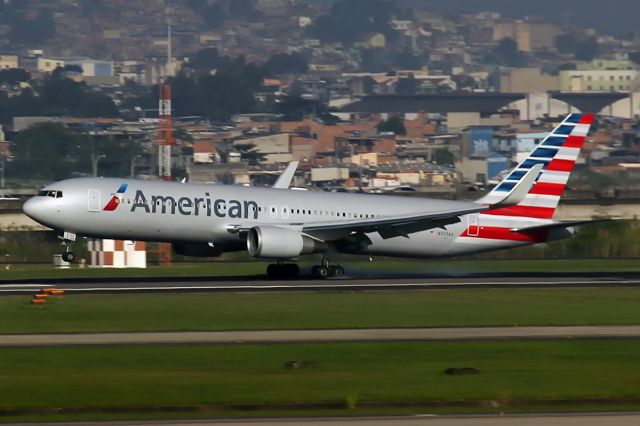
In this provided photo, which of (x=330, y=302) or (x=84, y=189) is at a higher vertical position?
(x=84, y=189)

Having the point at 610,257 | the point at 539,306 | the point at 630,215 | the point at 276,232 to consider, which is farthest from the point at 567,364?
the point at 630,215

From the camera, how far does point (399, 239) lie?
204 feet

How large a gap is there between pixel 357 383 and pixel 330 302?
627 inches

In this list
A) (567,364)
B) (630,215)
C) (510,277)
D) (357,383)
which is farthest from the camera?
(630,215)

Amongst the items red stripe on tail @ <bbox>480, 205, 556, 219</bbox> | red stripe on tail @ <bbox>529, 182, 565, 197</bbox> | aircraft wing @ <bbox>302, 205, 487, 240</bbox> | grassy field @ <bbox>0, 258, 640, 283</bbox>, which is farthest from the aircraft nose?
red stripe on tail @ <bbox>529, 182, 565, 197</bbox>

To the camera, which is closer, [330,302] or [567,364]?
[567,364]

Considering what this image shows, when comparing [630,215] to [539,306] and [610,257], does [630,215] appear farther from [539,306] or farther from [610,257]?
[539,306]

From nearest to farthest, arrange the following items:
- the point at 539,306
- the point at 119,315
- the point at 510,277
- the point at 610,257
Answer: the point at 119,315 → the point at 539,306 → the point at 510,277 → the point at 610,257

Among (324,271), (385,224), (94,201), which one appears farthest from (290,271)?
(94,201)

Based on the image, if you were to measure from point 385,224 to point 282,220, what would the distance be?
4.11 meters

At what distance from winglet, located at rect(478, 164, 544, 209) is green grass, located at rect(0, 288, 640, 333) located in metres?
6.08

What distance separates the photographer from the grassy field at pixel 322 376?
3183 cm

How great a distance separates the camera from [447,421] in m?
29.3

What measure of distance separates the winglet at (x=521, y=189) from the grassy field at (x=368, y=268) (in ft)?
16.7
